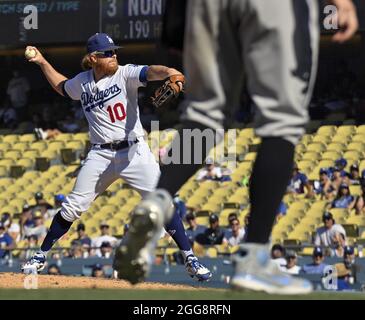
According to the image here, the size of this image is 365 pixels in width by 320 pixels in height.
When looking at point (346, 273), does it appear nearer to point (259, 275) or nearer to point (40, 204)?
point (40, 204)

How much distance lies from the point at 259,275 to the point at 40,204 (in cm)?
1464

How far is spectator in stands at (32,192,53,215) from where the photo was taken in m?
18.0

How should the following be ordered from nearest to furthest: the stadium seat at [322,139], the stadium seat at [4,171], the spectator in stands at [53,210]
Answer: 1. the spectator in stands at [53,210]
2. the stadium seat at [322,139]
3. the stadium seat at [4,171]

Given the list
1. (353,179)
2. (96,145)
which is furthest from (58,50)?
(96,145)

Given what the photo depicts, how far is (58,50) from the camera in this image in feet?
86.6

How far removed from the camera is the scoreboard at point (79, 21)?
2019 centimetres

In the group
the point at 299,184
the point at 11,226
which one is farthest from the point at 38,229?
the point at 299,184

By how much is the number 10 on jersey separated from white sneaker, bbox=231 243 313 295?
4908 mm

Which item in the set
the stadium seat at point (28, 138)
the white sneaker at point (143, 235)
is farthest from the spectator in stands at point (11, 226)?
the white sneaker at point (143, 235)

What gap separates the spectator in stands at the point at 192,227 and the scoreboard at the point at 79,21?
5330 millimetres

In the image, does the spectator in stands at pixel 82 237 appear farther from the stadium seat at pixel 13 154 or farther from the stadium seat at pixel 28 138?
the stadium seat at pixel 28 138

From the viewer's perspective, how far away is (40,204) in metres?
18.3

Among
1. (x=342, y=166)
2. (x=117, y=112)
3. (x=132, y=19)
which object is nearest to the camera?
(x=117, y=112)
